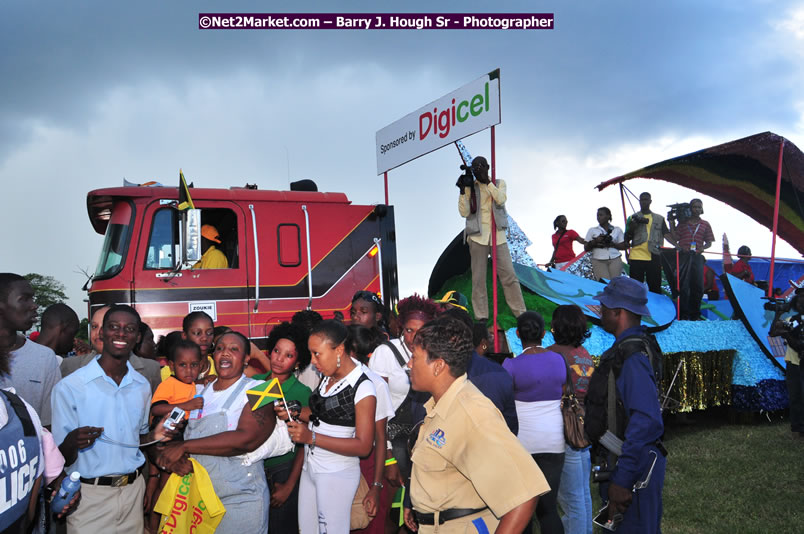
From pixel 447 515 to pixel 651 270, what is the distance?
8.07 meters

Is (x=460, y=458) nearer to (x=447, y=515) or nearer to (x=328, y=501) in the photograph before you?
(x=447, y=515)

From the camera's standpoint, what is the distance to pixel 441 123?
6.87 m

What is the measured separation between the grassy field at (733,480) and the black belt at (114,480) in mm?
3551

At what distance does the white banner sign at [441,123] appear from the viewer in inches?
244

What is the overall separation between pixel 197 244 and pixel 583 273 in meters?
6.84

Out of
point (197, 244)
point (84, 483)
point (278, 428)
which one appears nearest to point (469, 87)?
point (197, 244)

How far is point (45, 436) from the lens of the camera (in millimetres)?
2477

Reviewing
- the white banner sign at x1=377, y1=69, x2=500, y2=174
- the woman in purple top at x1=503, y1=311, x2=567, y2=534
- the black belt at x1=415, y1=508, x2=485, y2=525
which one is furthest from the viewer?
the white banner sign at x1=377, y1=69, x2=500, y2=174

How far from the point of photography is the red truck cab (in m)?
6.30

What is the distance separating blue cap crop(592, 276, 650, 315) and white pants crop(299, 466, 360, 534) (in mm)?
1592

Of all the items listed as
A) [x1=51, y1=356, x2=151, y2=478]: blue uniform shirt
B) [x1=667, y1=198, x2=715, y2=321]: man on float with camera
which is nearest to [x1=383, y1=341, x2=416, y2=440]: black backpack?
[x1=51, y1=356, x2=151, y2=478]: blue uniform shirt

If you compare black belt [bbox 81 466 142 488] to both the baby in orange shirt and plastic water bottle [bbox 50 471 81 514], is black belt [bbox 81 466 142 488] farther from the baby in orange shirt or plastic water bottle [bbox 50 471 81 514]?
the baby in orange shirt

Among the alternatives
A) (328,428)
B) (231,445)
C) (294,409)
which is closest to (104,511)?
(231,445)

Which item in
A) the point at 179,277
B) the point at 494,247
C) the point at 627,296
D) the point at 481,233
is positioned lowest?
the point at 627,296
